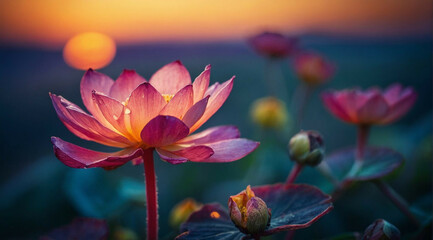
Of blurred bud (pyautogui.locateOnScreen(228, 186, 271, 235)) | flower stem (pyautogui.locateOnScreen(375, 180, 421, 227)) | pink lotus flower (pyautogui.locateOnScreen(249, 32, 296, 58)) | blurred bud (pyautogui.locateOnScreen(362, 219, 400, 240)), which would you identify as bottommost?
flower stem (pyautogui.locateOnScreen(375, 180, 421, 227))

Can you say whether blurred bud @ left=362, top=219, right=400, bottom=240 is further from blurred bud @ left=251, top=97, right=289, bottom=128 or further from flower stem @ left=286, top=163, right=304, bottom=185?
blurred bud @ left=251, top=97, right=289, bottom=128

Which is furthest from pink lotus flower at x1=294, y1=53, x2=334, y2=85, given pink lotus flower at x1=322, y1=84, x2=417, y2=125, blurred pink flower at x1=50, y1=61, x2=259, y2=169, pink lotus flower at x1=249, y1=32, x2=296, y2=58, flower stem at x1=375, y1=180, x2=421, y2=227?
blurred pink flower at x1=50, y1=61, x2=259, y2=169

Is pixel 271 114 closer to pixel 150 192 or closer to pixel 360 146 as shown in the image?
pixel 360 146

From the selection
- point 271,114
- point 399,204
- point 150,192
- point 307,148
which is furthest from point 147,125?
point 271,114

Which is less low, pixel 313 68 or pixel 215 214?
pixel 313 68

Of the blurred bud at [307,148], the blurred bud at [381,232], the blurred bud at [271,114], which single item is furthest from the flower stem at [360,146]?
the blurred bud at [271,114]

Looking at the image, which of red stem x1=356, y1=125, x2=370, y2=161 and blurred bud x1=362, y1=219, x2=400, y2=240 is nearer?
blurred bud x1=362, y1=219, x2=400, y2=240
